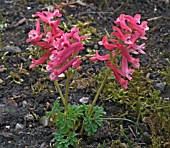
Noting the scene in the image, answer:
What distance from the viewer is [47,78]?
3023mm

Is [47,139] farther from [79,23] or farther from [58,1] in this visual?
[58,1]

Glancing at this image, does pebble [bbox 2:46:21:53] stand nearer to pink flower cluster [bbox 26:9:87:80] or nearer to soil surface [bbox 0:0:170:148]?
soil surface [bbox 0:0:170:148]

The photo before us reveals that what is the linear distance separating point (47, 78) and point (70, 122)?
2.49 ft

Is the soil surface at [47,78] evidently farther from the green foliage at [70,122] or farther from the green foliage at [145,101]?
the green foliage at [70,122]

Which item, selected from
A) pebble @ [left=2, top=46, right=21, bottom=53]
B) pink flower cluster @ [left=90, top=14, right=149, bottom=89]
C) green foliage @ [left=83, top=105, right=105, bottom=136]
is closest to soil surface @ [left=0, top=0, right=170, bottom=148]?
pebble @ [left=2, top=46, right=21, bottom=53]

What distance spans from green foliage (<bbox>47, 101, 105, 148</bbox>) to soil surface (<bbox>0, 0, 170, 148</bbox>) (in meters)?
0.14

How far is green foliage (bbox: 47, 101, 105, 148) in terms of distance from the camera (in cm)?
231

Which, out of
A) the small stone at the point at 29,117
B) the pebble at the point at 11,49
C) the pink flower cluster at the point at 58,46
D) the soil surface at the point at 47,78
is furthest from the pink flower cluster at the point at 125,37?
the pebble at the point at 11,49

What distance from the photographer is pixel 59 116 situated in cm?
232

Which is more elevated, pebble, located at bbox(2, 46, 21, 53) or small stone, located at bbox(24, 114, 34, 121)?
pebble, located at bbox(2, 46, 21, 53)

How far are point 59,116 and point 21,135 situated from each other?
0.39 meters

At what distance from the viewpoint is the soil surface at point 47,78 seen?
2582 mm

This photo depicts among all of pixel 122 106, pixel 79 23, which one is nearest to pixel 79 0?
pixel 79 23

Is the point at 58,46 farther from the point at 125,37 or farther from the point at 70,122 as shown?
the point at 70,122
